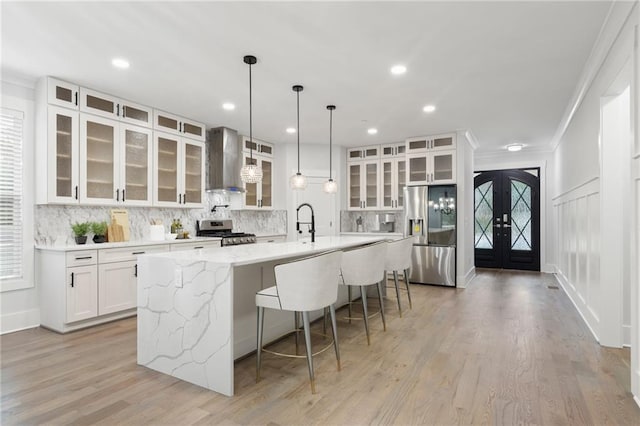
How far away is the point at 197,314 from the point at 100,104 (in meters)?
3.15

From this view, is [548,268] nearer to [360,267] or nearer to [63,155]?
[360,267]

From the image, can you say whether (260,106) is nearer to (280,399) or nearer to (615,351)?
(280,399)

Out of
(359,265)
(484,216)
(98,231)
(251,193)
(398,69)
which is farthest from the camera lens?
(484,216)

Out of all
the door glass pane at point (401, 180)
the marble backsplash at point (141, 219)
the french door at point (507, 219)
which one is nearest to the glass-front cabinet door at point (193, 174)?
the marble backsplash at point (141, 219)

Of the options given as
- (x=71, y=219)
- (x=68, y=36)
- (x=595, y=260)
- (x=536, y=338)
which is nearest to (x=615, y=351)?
(x=536, y=338)

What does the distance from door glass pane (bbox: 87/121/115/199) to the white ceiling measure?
0.48 meters

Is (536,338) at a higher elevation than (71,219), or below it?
below

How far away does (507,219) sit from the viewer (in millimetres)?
8008

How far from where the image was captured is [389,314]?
172 inches

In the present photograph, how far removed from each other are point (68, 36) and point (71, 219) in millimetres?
2203

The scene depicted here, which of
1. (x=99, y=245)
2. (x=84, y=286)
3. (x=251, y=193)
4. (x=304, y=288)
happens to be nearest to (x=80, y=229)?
(x=99, y=245)

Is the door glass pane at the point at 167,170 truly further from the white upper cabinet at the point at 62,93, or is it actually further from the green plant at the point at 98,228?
the white upper cabinet at the point at 62,93

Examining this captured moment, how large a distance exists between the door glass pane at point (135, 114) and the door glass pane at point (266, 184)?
2488 mm

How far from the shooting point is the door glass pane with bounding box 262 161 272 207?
22.7 ft
